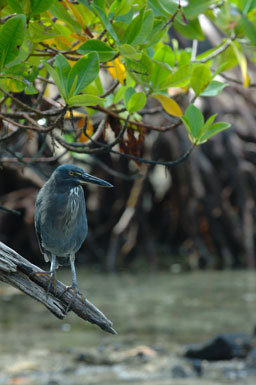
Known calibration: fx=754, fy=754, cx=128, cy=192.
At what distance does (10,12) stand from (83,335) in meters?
3.14

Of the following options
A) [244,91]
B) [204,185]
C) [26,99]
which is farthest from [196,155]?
[26,99]

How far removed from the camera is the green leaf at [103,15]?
5.47ft

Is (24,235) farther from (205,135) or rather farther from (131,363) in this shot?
(205,135)

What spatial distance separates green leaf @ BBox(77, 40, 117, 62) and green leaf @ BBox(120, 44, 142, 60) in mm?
23

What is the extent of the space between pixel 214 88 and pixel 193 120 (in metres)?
0.26

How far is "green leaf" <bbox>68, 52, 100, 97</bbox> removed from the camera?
60.6 inches

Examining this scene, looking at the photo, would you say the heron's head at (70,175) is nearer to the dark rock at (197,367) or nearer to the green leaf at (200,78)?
the green leaf at (200,78)

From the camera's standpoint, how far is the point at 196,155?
22.1ft

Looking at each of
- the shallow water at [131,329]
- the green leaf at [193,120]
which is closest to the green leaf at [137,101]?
the green leaf at [193,120]

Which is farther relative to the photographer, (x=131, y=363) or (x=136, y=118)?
(x=131, y=363)

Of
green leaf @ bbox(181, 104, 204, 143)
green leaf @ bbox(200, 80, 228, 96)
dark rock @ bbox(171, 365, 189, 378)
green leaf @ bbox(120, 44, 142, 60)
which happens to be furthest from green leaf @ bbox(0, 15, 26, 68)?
dark rock @ bbox(171, 365, 189, 378)

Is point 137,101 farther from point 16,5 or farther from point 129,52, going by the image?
point 16,5

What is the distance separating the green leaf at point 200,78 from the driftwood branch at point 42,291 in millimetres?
615

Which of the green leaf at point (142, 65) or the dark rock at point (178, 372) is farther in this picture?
the dark rock at point (178, 372)
